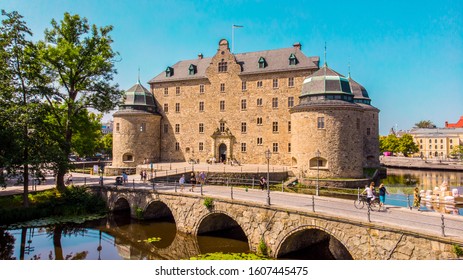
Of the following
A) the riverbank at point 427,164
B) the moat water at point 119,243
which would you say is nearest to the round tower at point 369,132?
the riverbank at point 427,164

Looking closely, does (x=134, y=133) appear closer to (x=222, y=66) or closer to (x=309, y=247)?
(x=222, y=66)

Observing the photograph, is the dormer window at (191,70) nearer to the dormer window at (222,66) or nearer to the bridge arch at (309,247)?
the dormer window at (222,66)

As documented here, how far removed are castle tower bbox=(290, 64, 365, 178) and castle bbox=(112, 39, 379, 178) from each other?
0.32ft

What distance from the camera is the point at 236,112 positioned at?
35938 millimetres

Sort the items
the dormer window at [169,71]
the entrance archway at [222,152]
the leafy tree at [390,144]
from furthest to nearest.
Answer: the leafy tree at [390,144]
the dormer window at [169,71]
the entrance archway at [222,152]

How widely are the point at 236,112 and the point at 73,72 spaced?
58.4 feet

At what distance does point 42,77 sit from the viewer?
64.7 feet

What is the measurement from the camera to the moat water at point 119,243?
14.7 meters

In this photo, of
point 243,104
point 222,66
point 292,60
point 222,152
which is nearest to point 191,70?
point 222,66

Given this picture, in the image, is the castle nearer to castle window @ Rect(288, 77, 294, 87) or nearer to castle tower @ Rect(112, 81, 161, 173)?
castle window @ Rect(288, 77, 294, 87)

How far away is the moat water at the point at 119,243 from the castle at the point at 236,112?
13.4m

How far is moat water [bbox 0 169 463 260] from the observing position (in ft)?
48.3

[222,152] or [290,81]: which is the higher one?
[290,81]
